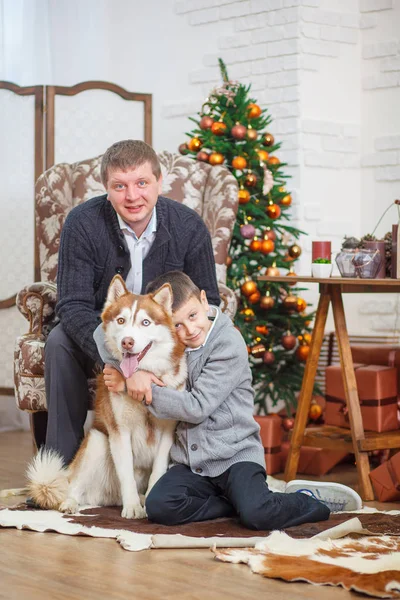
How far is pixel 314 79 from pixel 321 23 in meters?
0.29

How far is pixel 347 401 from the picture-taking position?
3.55m

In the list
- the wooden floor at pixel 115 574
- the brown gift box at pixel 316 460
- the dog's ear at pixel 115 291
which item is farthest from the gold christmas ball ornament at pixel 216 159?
the wooden floor at pixel 115 574

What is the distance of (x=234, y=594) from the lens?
216 cm

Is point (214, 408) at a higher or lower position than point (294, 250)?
lower

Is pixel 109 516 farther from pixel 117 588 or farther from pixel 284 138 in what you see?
pixel 284 138

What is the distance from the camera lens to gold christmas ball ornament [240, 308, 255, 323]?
14.1 feet

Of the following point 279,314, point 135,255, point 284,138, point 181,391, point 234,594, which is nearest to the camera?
point 234,594

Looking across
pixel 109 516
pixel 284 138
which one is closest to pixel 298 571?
pixel 109 516

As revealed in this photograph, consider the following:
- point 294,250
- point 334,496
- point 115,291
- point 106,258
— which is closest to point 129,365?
point 115,291

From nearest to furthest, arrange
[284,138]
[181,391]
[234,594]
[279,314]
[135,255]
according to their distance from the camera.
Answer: [234,594] → [181,391] → [135,255] → [279,314] → [284,138]

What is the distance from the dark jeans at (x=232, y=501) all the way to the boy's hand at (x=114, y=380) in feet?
0.97

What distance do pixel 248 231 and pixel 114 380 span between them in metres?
1.56

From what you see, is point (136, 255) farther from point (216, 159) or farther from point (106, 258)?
point (216, 159)

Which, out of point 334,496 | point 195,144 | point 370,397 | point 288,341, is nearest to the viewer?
point 334,496
